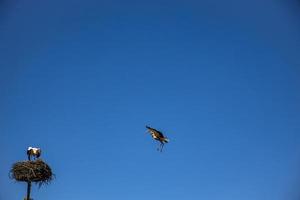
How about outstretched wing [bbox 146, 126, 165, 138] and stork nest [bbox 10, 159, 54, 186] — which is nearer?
outstretched wing [bbox 146, 126, 165, 138]

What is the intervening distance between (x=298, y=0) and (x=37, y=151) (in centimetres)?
1936

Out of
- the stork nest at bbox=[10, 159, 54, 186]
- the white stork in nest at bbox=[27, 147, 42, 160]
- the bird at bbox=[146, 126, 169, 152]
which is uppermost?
the white stork in nest at bbox=[27, 147, 42, 160]

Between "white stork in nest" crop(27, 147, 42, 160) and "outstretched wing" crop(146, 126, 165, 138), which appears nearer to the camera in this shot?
"outstretched wing" crop(146, 126, 165, 138)

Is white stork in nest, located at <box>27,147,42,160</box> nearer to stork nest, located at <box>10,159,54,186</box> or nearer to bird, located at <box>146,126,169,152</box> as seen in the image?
stork nest, located at <box>10,159,54,186</box>

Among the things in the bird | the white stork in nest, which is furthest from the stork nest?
the bird

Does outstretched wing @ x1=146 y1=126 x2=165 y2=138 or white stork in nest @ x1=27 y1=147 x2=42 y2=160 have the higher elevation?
white stork in nest @ x1=27 y1=147 x2=42 y2=160

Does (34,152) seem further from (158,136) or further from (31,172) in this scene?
(158,136)

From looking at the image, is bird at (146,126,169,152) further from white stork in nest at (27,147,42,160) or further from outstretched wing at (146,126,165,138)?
white stork in nest at (27,147,42,160)

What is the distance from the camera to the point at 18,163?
26.1m

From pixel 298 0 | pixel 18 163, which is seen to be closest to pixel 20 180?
pixel 18 163

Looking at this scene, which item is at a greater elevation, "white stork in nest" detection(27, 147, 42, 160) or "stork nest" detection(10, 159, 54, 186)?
"white stork in nest" detection(27, 147, 42, 160)

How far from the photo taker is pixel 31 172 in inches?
1006

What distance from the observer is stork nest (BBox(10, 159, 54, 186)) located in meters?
25.5

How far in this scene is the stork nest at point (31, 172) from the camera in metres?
25.5
